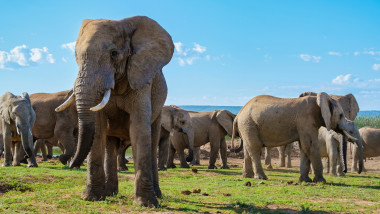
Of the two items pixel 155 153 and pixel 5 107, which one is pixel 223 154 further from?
pixel 155 153

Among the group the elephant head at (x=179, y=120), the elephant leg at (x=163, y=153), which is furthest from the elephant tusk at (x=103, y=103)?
the elephant head at (x=179, y=120)

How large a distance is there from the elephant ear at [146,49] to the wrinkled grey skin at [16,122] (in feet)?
22.7

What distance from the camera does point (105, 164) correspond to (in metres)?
8.34

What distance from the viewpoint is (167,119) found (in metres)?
18.0

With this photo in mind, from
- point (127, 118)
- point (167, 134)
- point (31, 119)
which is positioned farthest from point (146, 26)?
point (167, 134)

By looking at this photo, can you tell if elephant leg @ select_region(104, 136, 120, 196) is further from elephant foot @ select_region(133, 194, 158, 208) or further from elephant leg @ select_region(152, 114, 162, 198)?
elephant foot @ select_region(133, 194, 158, 208)

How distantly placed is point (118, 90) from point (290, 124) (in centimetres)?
625

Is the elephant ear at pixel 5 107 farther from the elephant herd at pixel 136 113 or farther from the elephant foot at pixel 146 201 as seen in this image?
the elephant foot at pixel 146 201

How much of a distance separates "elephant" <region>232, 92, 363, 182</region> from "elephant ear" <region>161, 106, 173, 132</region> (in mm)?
4725

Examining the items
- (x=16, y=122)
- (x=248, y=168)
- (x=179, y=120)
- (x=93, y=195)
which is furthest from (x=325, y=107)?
(x=16, y=122)

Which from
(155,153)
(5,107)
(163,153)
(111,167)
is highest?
(5,107)

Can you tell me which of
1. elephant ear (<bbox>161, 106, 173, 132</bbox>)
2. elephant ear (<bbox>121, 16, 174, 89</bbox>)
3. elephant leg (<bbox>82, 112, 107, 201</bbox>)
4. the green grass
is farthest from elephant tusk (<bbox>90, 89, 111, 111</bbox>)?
elephant ear (<bbox>161, 106, 173, 132</bbox>)

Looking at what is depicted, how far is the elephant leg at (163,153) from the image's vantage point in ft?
54.1

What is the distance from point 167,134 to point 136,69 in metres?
10.6
